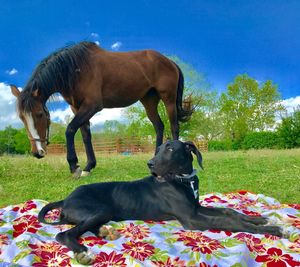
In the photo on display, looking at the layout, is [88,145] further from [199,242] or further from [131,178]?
[199,242]

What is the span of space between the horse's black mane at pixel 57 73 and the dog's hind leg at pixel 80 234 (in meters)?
4.63

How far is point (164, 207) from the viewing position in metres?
4.54

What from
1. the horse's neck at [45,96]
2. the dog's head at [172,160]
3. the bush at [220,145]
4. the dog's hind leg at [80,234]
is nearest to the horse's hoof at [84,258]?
the dog's hind leg at [80,234]

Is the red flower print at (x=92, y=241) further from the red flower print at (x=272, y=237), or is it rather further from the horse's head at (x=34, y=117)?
the horse's head at (x=34, y=117)

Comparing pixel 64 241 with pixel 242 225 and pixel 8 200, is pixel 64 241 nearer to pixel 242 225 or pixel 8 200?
pixel 242 225

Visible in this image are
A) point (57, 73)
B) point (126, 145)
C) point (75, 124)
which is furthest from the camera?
point (126, 145)

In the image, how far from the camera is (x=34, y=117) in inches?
320

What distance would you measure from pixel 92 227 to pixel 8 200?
420cm

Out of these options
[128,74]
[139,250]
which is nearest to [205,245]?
[139,250]

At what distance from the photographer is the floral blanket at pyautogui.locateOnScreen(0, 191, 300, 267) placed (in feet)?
11.2

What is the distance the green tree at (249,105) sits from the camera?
40625 millimetres

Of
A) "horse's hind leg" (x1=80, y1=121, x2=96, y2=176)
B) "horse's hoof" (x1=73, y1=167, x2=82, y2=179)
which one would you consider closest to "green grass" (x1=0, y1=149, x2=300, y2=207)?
"horse's hoof" (x1=73, y1=167, x2=82, y2=179)

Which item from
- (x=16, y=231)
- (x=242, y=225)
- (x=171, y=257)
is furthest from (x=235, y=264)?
(x=16, y=231)

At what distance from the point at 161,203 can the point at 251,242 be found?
1216mm
